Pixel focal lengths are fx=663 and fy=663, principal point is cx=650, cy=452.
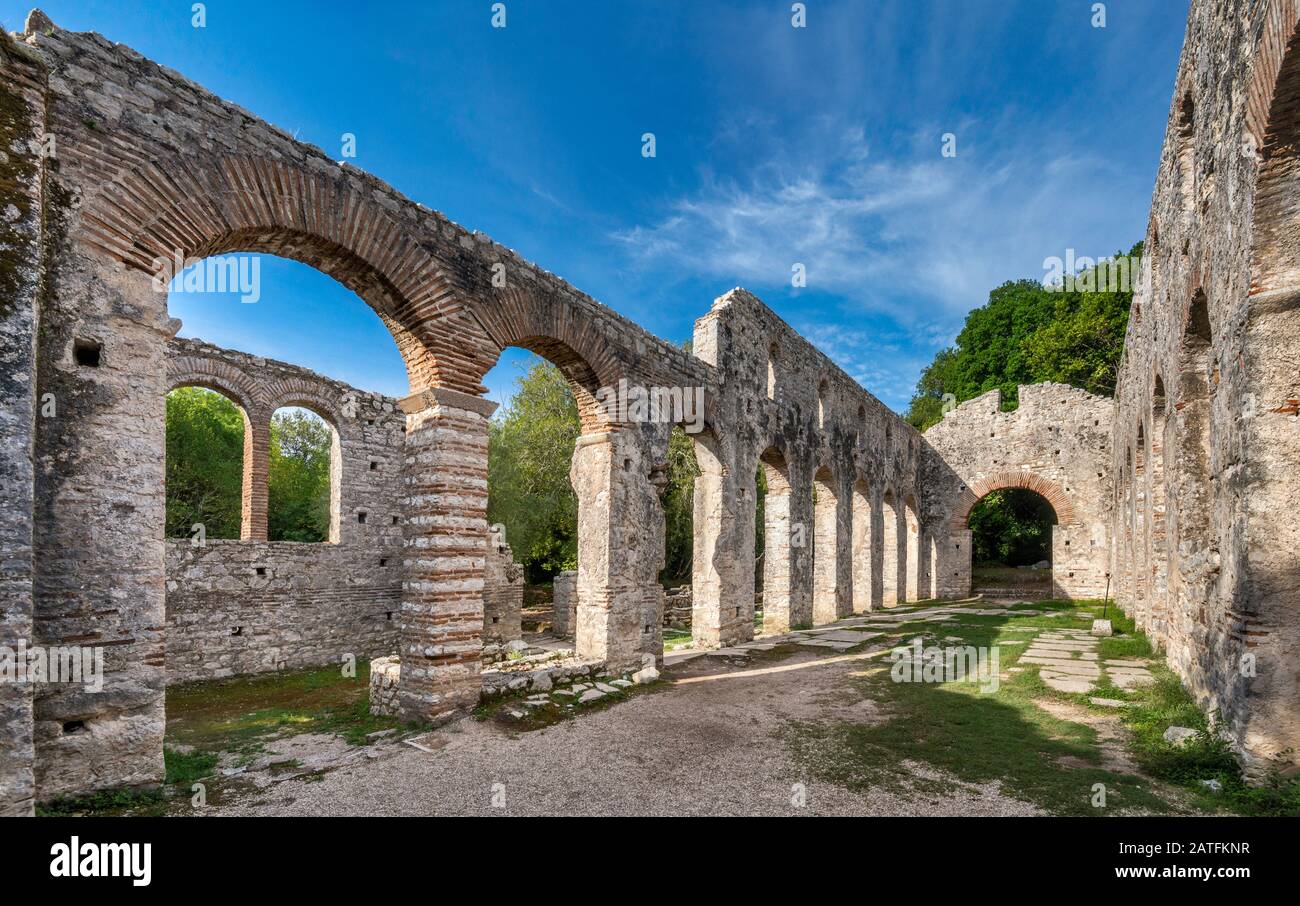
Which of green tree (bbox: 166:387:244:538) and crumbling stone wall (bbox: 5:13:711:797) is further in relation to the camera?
green tree (bbox: 166:387:244:538)

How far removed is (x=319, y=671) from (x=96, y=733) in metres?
7.03

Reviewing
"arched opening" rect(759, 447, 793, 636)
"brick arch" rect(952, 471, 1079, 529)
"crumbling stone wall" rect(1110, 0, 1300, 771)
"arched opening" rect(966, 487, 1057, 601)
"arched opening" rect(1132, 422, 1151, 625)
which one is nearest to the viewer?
"crumbling stone wall" rect(1110, 0, 1300, 771)

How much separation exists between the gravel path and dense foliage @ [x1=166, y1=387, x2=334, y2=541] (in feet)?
57.0

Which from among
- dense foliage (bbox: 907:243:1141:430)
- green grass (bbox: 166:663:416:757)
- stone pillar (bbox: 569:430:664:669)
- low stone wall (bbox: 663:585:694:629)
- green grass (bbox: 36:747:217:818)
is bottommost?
low stone wall (bbox: 663:585:694:629)

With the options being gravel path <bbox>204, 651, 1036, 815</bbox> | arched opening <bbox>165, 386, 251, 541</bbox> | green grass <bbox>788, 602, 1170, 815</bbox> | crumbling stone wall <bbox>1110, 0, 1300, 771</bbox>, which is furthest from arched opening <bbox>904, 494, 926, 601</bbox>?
arched opening <bbox>165, 386, 251, 541</bbox>

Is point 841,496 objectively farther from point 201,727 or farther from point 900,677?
point 201,727

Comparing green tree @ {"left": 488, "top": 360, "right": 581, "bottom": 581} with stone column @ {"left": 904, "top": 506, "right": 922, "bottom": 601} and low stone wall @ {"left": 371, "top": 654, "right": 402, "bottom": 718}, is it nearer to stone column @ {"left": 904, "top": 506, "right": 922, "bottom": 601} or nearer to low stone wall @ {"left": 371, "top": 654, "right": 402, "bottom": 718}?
stone column @ {"left": 904, "top": 506, "right": 922, "bottom": 601}

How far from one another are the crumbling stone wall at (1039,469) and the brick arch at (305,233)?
2039cm

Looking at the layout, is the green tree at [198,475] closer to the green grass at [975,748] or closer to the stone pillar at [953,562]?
the green grass at [975,748]

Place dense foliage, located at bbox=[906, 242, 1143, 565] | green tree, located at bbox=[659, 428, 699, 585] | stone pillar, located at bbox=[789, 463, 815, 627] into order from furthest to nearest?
dense foliage, located at bbox=[906, 242, 1143, 565], green tree, located at bbox=[659, 428, 699, 585], stone pillar, located at bbox=[789, 463, 815, 627]

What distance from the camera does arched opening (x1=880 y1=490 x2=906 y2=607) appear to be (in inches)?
796

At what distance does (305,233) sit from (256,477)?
25.3 feet

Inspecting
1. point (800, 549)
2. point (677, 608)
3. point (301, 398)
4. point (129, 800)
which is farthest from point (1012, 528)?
point (129, 800)

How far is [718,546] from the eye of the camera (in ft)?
38.3
